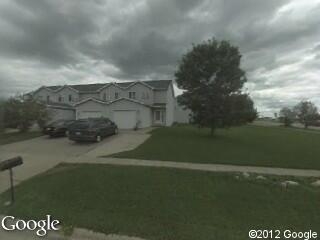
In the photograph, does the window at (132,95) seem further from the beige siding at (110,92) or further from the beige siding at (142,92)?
the beige siding at (110,92)

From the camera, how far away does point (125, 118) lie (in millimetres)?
30031

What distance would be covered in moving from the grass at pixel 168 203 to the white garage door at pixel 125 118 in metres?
20.9

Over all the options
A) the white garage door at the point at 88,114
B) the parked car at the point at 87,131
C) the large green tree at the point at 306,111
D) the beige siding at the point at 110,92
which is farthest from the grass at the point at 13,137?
the large green tree at the point at 306,111

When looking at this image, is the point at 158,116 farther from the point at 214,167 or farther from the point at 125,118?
the point at 214,167

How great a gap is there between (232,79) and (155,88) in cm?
1663

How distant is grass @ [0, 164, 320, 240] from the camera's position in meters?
5.00

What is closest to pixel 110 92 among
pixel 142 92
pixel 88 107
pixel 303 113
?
Answer: pixel 142 92

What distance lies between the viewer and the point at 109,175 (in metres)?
8.52

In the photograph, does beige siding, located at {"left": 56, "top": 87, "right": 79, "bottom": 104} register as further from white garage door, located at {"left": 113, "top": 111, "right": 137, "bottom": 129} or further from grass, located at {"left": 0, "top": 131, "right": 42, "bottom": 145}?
grass, located at {"left": 0, "top": 131, "right": 42, "bottom": 145}

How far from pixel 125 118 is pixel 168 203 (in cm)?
2431

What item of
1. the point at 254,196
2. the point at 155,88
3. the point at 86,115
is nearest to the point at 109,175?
the point at 254,196

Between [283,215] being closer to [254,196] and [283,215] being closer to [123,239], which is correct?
[254,196]

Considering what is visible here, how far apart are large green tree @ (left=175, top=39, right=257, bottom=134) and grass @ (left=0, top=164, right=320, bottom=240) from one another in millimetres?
13380

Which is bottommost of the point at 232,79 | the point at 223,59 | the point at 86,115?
the point at 86,115
